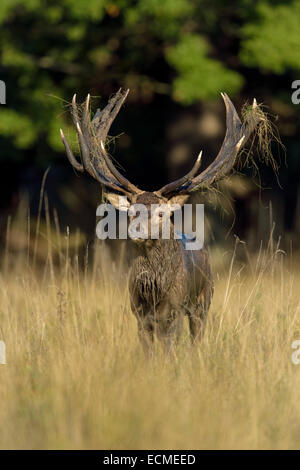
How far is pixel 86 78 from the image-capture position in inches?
562

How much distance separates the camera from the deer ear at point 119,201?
6.71m

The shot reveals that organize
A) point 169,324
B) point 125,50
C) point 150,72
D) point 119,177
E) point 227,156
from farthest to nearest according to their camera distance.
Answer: point 150,72, point 125,50, point 227,156, point 119,177, point 169,324

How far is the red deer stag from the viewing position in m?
6.62

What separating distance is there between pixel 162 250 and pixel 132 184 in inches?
24.3

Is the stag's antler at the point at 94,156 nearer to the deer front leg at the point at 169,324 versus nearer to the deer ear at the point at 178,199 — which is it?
the deer ear at the point at 178,199

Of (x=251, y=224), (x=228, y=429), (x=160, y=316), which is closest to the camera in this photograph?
(x=228, y=429)

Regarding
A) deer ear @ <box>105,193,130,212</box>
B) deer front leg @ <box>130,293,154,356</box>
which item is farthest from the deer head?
deer front leg @ <box>130,293,154,356</box>

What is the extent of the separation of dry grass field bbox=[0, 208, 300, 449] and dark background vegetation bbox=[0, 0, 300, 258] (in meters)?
5.97

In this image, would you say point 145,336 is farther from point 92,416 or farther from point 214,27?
point 214,27

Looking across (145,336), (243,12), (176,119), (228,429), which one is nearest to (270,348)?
(145,336)

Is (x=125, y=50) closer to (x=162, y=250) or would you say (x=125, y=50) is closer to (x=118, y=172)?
(x=118, y=172)

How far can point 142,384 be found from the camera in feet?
17.5

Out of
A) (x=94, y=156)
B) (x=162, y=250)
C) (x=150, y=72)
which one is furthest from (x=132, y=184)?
(x=150, y=72)

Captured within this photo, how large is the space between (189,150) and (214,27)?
2.17m
